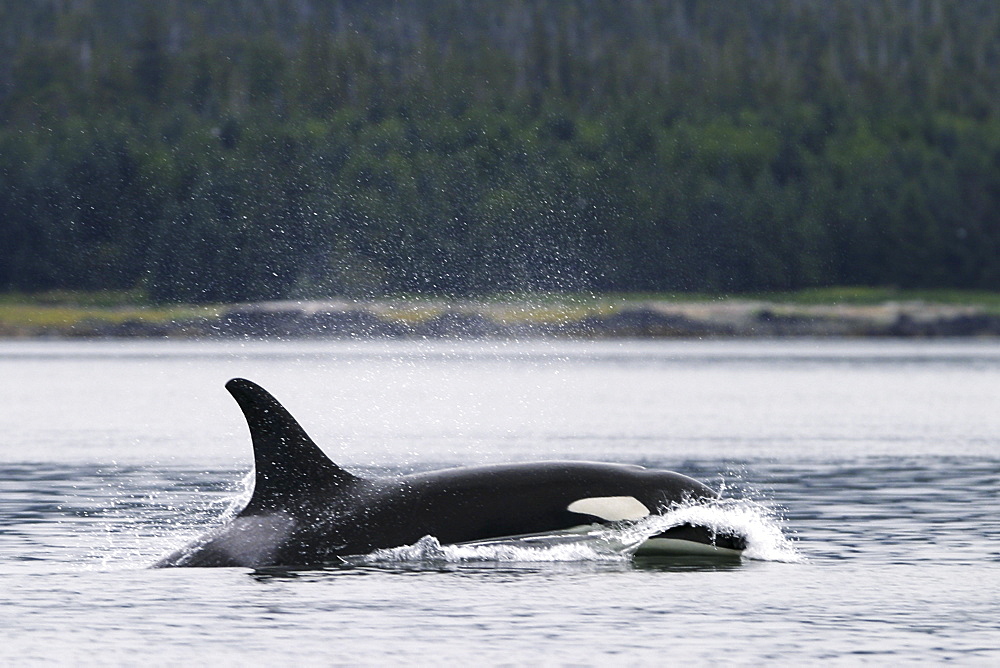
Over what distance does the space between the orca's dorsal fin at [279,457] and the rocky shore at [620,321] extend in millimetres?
130519

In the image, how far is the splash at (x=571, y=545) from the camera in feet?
63.2

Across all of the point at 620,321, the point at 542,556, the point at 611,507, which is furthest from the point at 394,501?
the point at 620,321

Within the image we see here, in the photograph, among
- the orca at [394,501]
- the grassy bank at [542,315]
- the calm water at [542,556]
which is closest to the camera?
the calm water at [542,556]

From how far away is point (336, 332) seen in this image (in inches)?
7264

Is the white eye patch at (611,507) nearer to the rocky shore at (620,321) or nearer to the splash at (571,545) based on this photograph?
the splash at (571,545)

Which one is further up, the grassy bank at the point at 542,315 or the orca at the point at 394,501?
the grassy bank at the point at 542,315

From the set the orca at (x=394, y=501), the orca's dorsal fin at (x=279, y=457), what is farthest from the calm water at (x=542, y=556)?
the orca's dorsal fin at (x=279, y=457)

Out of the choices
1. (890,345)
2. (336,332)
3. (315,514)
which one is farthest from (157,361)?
(315,514)

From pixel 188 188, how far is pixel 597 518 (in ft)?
583

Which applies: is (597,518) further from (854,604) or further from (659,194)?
(659,194)

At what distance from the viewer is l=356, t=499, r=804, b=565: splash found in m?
19.2

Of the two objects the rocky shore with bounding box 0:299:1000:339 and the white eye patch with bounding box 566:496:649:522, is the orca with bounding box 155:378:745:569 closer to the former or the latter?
the white eye patch with bounding box 566:496:649:522

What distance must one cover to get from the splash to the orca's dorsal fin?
2.98 ft

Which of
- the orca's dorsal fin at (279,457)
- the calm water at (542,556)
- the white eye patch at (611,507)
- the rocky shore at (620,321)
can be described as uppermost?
the rocky shore at (620,321)
